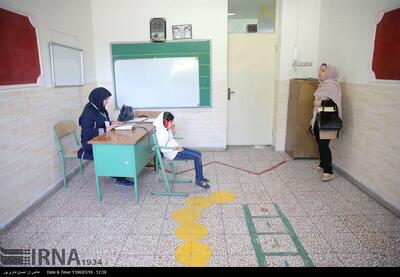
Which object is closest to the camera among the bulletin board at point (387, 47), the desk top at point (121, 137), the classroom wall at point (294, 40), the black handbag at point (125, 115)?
the bulletin board at point (387, 47)

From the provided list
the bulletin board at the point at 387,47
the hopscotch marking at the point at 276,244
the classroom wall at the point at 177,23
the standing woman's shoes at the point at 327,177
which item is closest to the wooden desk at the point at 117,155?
the hopscotch marking at the point at 276,244

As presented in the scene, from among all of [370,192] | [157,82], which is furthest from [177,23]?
[370,192]

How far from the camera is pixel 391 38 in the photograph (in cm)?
278

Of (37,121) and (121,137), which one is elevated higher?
(37,121)

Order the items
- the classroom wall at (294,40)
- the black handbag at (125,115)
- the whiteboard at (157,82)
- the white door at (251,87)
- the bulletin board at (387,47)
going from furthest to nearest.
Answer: the white door at (251,87), the whiteboard at (157,82), the classroom wall at (294,40), the black handbag at (125,115), the bulletin board at (387,47)

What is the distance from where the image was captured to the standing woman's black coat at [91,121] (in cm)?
325

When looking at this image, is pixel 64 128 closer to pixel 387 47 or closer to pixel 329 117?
pixel 329 117

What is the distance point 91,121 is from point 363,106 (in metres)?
3.28

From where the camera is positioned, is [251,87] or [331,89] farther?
[251,87]

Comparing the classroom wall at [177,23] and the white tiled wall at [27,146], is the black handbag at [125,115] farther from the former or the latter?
the classroom wall at [177,23]

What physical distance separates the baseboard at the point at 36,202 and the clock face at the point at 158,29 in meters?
2.52

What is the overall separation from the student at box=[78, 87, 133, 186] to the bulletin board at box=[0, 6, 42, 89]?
60 centimetres

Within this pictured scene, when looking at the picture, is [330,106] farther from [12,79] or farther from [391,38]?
[12,79]

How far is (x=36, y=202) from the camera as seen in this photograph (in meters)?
2.97
